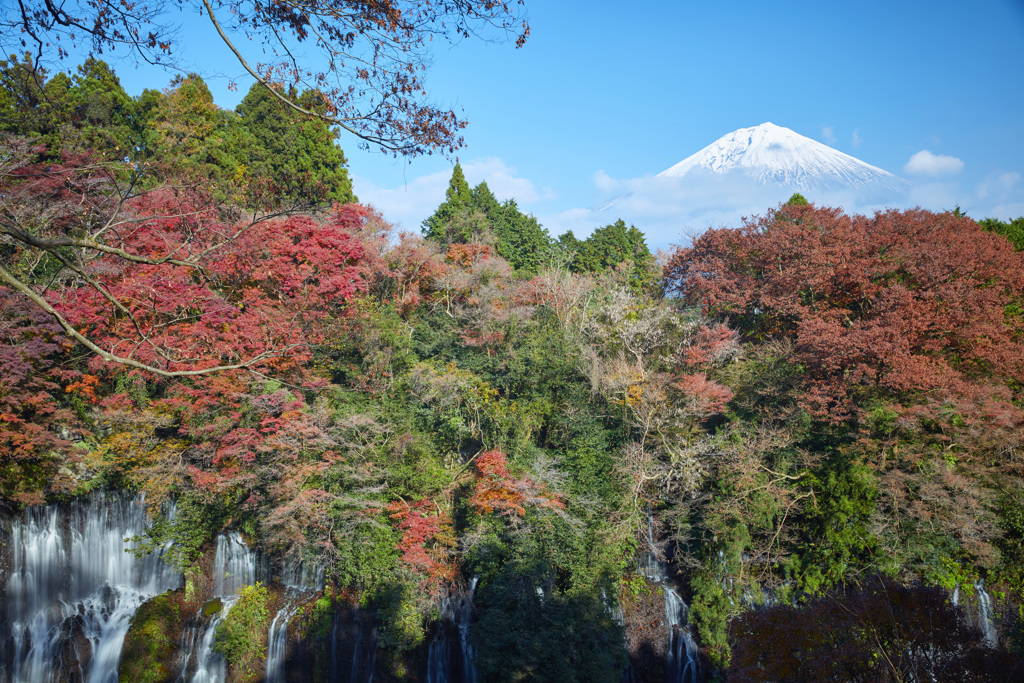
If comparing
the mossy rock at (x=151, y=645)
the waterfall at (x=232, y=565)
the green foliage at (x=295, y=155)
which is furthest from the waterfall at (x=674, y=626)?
the green foliage at (x=295, y=155)

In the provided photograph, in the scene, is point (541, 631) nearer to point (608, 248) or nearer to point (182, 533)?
point (182, 533)

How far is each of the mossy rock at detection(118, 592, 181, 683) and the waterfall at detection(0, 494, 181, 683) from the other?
352 millimetres

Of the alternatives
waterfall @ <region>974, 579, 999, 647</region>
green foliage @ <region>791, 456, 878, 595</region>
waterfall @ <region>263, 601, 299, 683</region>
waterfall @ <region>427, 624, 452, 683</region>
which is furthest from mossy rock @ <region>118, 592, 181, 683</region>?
waterfall @ <region>974, 579, 999, 647</region>

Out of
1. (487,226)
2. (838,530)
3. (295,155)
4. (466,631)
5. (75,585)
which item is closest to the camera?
(838,530)

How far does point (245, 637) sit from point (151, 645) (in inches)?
73.7

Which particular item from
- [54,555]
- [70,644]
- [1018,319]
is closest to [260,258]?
[54,555]

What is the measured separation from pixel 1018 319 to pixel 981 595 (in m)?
5.20

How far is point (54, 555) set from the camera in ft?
41.2

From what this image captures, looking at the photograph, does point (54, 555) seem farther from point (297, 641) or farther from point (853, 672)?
point (853, 672)

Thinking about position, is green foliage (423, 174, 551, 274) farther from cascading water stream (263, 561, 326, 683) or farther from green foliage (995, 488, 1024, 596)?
green foliage (995, 488, 1024, 596)

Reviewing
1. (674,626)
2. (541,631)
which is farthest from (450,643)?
(674,626)

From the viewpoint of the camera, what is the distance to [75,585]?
41.1 feet

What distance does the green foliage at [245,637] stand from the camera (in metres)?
11.7

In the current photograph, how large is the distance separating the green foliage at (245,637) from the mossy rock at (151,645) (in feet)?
3.12
